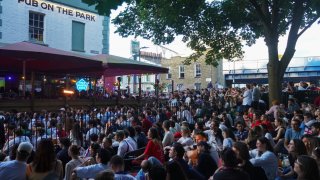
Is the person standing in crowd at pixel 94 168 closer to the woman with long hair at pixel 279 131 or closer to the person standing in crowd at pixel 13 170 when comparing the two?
the person standing in crowd at pixel 13 170

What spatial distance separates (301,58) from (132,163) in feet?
132

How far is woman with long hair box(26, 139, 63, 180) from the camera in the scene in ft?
19.4

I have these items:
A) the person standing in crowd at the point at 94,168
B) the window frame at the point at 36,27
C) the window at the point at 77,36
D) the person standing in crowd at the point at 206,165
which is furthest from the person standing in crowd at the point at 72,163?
the window at the point at 77,36

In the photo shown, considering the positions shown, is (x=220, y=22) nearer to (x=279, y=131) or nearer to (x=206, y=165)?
(x=279, y=131)

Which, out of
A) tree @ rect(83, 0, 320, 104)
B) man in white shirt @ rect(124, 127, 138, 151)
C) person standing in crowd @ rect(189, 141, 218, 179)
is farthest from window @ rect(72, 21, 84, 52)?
person standing in crowd @ rect(189, 141, 218, 179)

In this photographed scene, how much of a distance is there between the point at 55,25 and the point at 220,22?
41.9ft

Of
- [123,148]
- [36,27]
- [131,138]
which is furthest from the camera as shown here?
[36,27]

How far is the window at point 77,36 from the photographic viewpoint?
27578 millimetres

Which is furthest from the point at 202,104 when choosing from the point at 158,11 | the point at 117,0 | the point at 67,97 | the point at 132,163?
the point at 117,0

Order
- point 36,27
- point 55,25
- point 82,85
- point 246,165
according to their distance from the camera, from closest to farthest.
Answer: point 246,165 → point 82,85 → point 36,27 → point 55,25

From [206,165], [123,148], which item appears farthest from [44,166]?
[123,148]

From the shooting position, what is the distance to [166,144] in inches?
418

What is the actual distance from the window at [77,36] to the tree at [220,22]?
961 cm

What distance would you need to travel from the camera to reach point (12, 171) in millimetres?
6188
